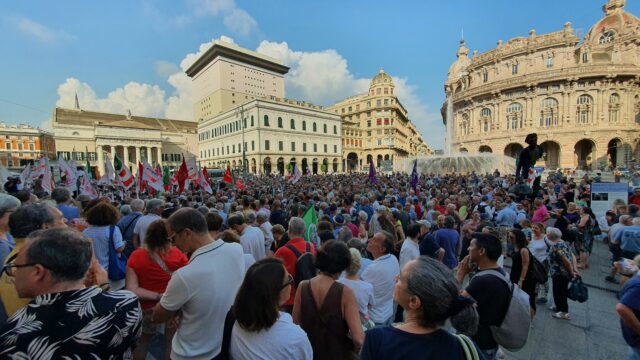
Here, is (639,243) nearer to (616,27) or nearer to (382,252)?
(382,252)

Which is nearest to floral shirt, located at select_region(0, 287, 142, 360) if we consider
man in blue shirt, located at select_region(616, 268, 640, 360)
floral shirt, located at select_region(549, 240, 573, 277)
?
man in blue shirt, located at select_region(616, 268, 640, 360)

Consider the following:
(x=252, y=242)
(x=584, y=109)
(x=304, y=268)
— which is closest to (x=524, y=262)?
(x=304, y=268)

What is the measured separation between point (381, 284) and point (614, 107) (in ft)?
179

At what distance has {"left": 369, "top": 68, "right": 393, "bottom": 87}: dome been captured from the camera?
207 ft

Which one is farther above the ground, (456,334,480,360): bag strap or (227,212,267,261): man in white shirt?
(456,334,480,360): bag strap

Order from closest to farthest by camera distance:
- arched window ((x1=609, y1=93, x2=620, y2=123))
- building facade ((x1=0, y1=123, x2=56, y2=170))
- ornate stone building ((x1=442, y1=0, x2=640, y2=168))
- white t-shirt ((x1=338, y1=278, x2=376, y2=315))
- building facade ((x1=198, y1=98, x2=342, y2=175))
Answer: white t-shirt ((x1=338, y1=278, x2=376, y2=315)) < ornate stone building ((x1=442, y1=0, x2=640, y2=168)) < arched window ((x1=609, y1=93, x2=620, y2=123)) < building facade ((x1=198, y1=98, x2=342, y2=175)) < building facade ((x1=0, y1=123, x2=56, y2=170))

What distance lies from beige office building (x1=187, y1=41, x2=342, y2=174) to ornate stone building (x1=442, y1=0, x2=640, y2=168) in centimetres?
2282

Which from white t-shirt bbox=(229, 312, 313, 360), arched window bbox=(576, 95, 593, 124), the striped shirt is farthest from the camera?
arched window bbox=(576, 95, 593, 124)

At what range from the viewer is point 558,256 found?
14.5 feet

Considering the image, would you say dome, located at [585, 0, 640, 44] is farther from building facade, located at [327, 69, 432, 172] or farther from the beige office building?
the beige office building

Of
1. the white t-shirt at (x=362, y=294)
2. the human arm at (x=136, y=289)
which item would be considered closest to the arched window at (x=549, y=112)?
the white t-shirt at (x=362, y=294)

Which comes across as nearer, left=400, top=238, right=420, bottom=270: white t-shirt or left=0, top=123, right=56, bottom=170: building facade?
left=400, top=238, right=420, bottom=270: white t-shirt

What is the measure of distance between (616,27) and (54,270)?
217ft

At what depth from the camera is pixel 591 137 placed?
38.5 metres
